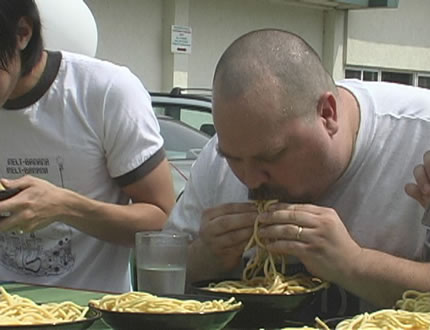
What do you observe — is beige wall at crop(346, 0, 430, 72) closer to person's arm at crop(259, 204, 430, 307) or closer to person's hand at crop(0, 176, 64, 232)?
person's hand at crop(0, 176, 64, 232)

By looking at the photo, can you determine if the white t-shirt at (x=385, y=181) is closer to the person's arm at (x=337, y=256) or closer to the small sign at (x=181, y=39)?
the person's arm at (x=337, y=256)

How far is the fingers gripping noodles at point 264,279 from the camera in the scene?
2.16 m

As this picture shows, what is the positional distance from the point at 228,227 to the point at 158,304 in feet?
1.38

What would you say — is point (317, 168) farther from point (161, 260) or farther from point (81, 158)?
point (81, 158)

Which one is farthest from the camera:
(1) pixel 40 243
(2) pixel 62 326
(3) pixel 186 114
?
(3) pixel 186 114

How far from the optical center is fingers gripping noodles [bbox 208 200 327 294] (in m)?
2.16

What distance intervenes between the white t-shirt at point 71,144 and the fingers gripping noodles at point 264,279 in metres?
0.63

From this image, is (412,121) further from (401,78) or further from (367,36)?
(401,78)

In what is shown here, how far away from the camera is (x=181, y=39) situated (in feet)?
42.8

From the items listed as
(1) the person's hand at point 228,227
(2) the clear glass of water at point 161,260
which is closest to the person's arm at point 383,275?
(1) the person's hand at point 228,227

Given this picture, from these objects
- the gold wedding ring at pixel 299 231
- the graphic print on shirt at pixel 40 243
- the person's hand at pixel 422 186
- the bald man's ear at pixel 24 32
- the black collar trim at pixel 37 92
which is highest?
the bald man's ear at pixel 24 32

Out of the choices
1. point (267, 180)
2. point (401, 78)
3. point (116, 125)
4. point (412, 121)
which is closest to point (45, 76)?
point (116, 125)

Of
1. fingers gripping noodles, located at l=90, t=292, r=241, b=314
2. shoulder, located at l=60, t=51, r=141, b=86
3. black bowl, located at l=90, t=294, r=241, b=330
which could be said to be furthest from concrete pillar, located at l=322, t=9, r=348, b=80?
black bowl, located at l=90, t=294, r=241, b=330

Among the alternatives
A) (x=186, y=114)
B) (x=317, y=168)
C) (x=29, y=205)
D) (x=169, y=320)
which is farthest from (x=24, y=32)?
(x=186, y=114)
